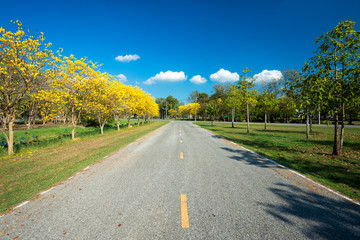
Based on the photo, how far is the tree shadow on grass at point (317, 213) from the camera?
9.40 feet

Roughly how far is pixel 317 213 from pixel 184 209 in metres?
3.08

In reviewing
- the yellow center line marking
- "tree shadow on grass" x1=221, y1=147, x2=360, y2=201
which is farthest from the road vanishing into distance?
"tree shadow on grass" x1=221, y1=147, x2=360, y2=201

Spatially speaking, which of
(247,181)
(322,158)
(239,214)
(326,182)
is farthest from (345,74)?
(239,214)

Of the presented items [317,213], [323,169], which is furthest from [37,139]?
[323,169]

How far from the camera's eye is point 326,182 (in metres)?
5.27

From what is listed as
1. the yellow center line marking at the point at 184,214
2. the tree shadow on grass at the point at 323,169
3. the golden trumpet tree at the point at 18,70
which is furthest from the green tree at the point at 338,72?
the golden trumpet tree at the point at 18,70

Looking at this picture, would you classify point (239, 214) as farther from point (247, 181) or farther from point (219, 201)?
point (247, 181)

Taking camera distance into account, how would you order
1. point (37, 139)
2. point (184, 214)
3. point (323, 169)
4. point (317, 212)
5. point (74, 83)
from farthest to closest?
point (37, 139) → point (74, 83) → point (323, 169) → point (317, 212) → point (184, 214)

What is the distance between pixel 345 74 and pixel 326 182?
5.54 metres

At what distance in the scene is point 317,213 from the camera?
3.44 m

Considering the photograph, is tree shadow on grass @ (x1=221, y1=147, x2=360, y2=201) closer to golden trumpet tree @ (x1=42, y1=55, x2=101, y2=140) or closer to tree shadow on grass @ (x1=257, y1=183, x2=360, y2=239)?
tree shadow on grass @ (x1=257, y1=183, x2=360, y2=239)

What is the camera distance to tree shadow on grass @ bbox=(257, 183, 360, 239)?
2866 mm

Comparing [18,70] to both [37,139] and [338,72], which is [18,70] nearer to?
[37,139]

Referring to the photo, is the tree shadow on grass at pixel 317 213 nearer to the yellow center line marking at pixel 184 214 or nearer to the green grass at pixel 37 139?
the yellow center line marking at pixel 184 214
